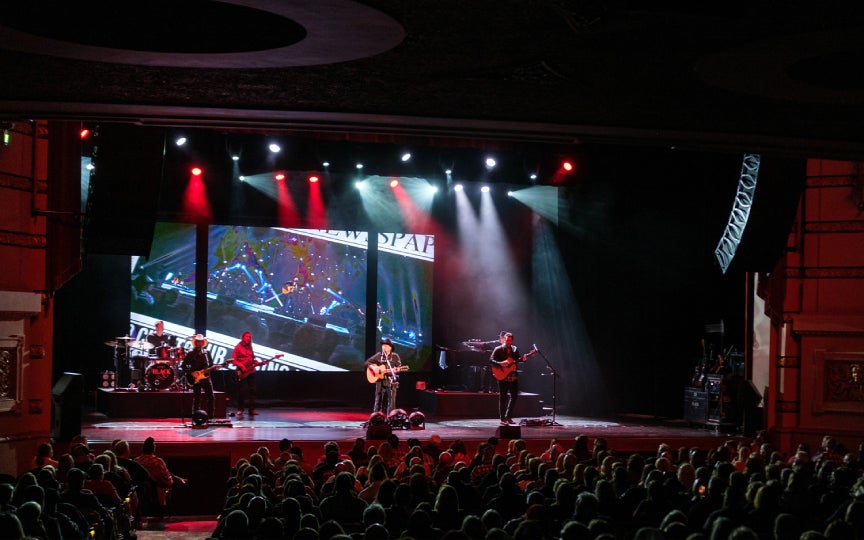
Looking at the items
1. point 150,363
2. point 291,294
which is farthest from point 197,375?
point 291,294

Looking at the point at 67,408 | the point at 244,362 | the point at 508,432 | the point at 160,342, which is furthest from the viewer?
the point at 160,342

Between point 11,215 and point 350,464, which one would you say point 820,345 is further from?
point 11,215

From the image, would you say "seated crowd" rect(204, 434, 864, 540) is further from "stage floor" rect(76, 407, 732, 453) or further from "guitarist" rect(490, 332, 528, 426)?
"guitarist" rect(490, 332, 528, 426)

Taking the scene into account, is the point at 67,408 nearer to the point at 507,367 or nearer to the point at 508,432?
the point at 508,432

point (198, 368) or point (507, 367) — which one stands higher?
point (507, 367)

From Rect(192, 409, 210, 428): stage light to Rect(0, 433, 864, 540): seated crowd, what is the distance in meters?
5.44

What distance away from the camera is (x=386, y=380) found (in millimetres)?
16219

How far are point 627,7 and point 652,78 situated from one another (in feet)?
5.36

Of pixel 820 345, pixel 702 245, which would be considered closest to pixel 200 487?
pixel 820 345

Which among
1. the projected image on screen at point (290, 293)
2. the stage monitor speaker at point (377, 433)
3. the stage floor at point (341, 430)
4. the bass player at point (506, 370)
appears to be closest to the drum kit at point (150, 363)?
the stage floor at point (341, 430)

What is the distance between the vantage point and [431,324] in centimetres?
2105

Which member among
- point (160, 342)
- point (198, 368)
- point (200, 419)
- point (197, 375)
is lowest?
point (200, 419)

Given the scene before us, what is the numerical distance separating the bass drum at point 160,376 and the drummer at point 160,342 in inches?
12.6

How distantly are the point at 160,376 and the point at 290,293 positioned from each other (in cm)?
403
